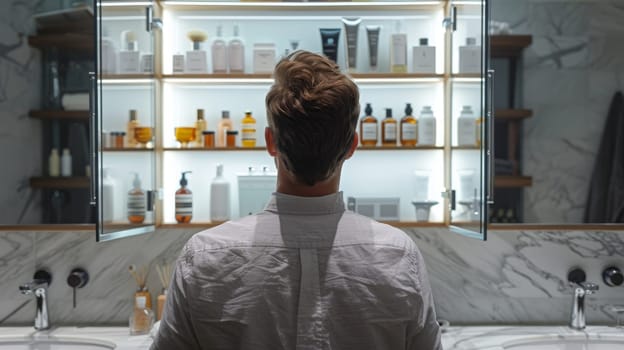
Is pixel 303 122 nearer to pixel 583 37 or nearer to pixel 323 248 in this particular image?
pixel 323 248

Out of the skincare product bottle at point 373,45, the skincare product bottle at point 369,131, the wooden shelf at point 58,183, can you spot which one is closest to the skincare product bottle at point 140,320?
the wooden shelf at point 58,183

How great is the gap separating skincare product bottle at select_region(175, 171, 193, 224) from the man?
130cm

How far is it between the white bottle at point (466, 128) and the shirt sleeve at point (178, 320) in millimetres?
1329

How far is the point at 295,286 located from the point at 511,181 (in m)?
1.59

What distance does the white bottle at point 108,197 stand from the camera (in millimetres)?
1906

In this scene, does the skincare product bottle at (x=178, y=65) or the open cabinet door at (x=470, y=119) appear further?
the skincare product bottle at (x=178, y=65)

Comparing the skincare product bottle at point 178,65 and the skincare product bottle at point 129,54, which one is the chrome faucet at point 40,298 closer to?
the skincare product bottle at point 129,54

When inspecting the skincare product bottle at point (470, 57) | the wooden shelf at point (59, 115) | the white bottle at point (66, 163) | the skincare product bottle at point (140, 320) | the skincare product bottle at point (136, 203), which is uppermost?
the skincare product bottle at point (470, 57)

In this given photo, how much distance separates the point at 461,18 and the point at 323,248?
1454mm

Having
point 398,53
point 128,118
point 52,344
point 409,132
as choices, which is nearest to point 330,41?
point 398,53

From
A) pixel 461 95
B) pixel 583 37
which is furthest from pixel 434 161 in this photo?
pixel 583 37

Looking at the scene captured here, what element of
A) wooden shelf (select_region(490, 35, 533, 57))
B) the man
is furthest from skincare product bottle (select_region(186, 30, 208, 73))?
the man

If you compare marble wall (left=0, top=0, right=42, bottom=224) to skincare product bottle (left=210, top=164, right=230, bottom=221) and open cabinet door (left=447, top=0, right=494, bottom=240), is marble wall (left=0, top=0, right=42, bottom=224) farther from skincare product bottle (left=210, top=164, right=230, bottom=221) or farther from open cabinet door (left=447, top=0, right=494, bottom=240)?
open cabinet door (left=447, top=0, right=494, bottom=240)

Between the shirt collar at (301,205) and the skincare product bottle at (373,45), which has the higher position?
the skincare product bottle at (373,45)
